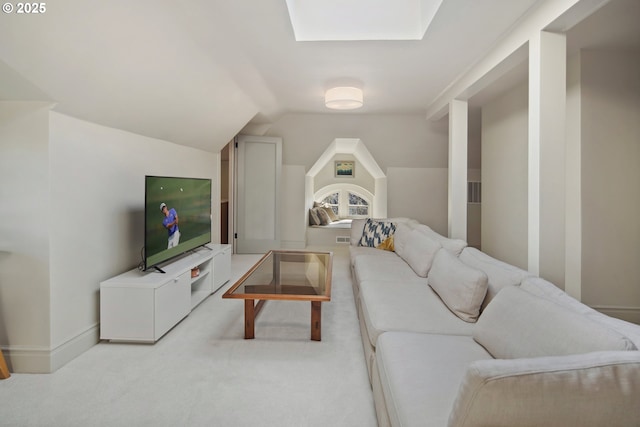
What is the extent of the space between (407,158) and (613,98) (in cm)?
296

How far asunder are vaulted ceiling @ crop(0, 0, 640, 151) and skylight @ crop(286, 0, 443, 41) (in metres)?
0.07

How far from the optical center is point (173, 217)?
9.72 feet

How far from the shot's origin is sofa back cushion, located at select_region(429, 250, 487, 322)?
191 cm

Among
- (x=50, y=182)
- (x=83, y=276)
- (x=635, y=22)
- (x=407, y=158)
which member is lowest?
(x=83, y=276)

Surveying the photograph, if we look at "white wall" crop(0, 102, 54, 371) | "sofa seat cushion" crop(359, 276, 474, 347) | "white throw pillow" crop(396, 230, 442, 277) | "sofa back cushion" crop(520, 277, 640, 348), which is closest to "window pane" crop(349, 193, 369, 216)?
"white throw pillow" crop(396, 230, 442, 277)

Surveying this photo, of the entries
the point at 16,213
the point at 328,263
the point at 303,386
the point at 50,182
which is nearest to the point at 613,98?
the point at 328,263

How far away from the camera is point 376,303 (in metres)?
2.16

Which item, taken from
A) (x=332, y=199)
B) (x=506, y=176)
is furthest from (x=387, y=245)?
(x=332, y=199)

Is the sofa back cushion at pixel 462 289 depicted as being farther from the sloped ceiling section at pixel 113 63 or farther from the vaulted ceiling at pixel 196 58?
the sloped ceiling section at pixel 113 63

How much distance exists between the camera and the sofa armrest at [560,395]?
0.83 m

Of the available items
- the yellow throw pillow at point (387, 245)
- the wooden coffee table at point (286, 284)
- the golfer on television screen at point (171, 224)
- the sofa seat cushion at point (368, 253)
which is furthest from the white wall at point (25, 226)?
the yellow throw pillow at point (387, 245)

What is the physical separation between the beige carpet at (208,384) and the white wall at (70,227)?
0.71 feet

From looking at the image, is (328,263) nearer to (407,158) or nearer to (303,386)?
(303,386)

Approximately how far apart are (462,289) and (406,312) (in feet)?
1.16
